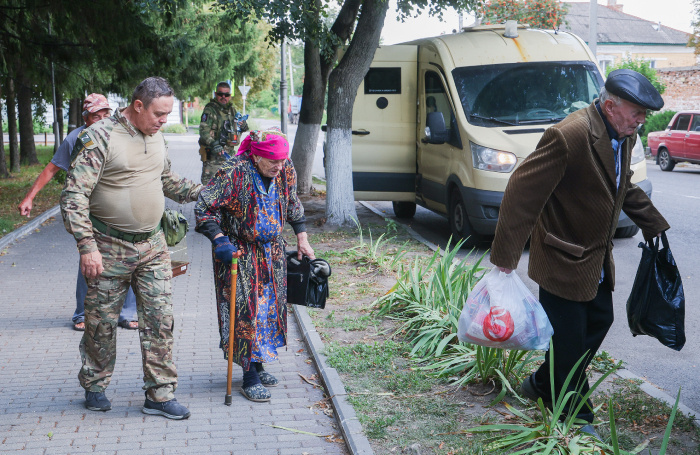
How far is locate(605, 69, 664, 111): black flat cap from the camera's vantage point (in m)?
3.61

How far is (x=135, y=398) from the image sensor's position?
5109 millimetres

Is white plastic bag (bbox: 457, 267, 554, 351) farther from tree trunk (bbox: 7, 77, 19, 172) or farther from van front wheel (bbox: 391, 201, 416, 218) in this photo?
tree trunk (bbox: 7, 77, 19, 172)

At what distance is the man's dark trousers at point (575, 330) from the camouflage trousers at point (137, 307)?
88.4 inches

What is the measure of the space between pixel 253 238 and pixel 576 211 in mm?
2023

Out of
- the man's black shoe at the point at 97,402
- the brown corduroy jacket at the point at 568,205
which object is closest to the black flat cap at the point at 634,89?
the brown corduroy jacket at the point at 568,205

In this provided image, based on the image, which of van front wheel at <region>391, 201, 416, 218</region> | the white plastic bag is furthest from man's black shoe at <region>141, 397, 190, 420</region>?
van front wheel at <region>391, 201, 416, 218</region>

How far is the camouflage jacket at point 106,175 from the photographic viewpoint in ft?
14.4

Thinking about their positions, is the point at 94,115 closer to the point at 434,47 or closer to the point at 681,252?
the point at 434,47

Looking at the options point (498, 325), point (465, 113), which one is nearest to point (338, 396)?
point (498, 325)

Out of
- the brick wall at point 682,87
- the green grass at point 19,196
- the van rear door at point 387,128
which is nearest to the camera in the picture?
the van rear door at point 387,128

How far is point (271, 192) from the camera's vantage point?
4.95m

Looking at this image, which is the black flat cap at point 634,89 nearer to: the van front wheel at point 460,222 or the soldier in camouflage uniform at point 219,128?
the van front wheel at point 460,222

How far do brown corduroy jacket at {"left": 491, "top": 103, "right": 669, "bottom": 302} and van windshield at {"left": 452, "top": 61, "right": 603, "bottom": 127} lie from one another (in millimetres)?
6334

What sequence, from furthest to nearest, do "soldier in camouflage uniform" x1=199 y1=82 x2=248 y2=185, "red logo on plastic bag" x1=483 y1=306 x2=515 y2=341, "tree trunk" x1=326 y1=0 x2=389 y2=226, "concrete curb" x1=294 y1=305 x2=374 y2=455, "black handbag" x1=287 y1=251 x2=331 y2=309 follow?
1. "soldier in camouflage uniform" x1=199 y1=82 x2=248 y2=185
2. "tree trunk" x1=326 y1=0 x2=389 y2=226
3. "black handbag" x1=287 y1=251 x2=331 y2=309
4. "concrete curb" x1=294 y1=305 x2=374 y2=455
5. "red logo on plastic bag" x1=483 y1=306 x2=515 y2=341
